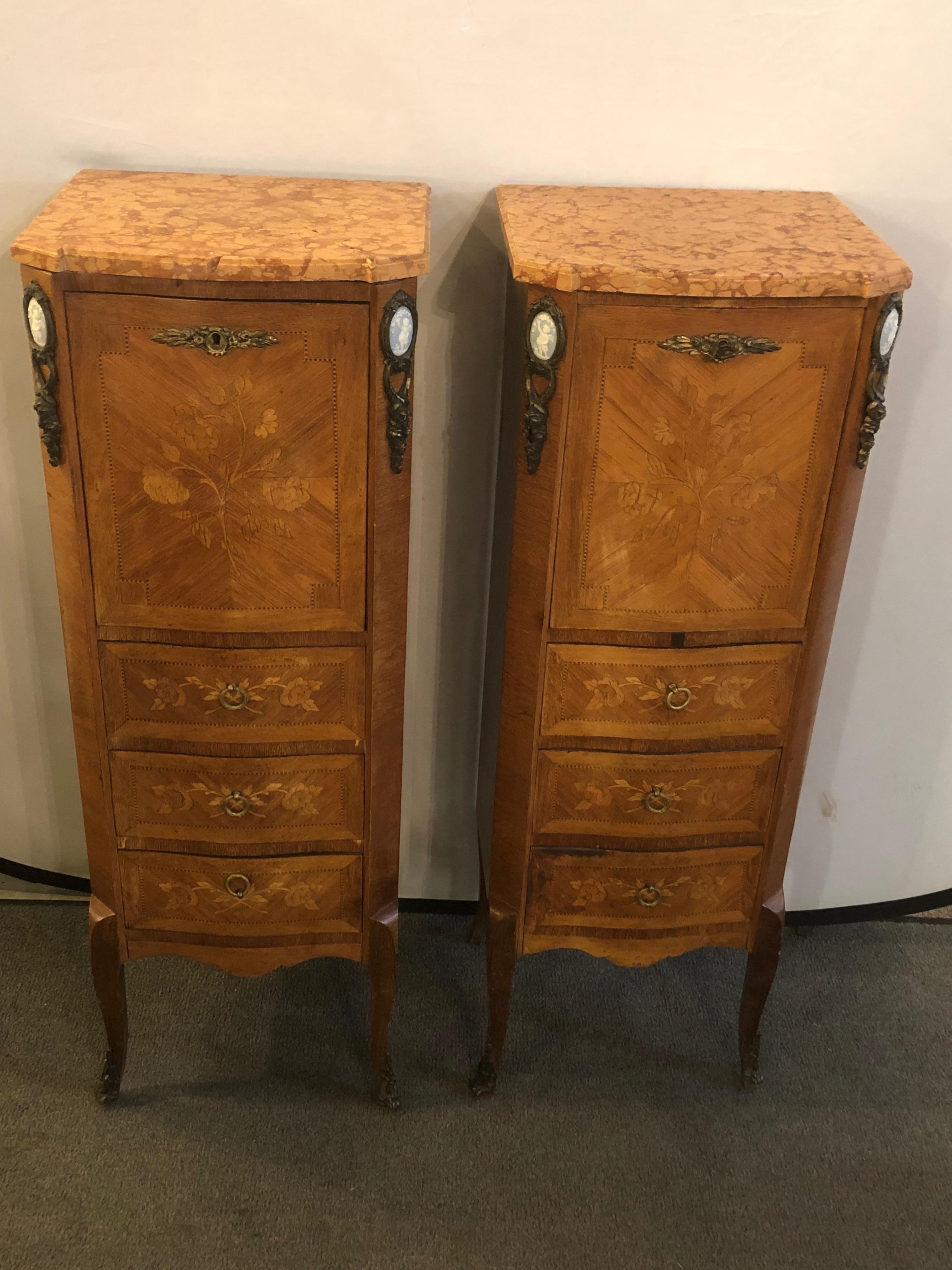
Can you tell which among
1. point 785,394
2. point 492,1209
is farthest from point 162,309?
point 492,1209

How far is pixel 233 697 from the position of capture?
162 centimetres

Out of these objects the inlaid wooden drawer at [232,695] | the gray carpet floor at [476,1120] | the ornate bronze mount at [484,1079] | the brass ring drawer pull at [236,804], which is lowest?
the gray carpet floor at [476,1120]

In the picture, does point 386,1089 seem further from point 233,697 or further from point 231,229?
point 231,229

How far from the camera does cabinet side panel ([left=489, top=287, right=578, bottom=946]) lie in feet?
4.84

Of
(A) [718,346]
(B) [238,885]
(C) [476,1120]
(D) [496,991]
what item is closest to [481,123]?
(A) [718,346]

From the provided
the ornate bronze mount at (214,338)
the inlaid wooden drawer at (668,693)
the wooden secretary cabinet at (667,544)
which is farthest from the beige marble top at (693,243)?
the inlaid wooden drawer at (668,693)

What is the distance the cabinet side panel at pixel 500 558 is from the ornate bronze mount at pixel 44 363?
0.59 m

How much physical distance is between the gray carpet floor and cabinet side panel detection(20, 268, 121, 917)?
42 cm

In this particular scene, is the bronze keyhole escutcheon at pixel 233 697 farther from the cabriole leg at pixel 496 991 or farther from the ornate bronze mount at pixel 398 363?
the cabriole leg at pixel 496 991

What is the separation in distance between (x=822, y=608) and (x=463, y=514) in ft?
2.16

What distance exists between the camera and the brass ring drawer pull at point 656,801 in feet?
5.71

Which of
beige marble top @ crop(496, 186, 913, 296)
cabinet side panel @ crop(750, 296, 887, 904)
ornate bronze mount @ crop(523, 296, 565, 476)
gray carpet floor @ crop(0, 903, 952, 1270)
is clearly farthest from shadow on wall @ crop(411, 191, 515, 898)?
cabinet side panel @ crop(750, 296, 887, 904)

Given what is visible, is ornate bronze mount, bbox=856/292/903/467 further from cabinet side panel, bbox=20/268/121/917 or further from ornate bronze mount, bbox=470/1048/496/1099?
ornate bronze mount, bbox=470/1048/496/1099

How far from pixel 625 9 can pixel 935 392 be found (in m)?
0.78
